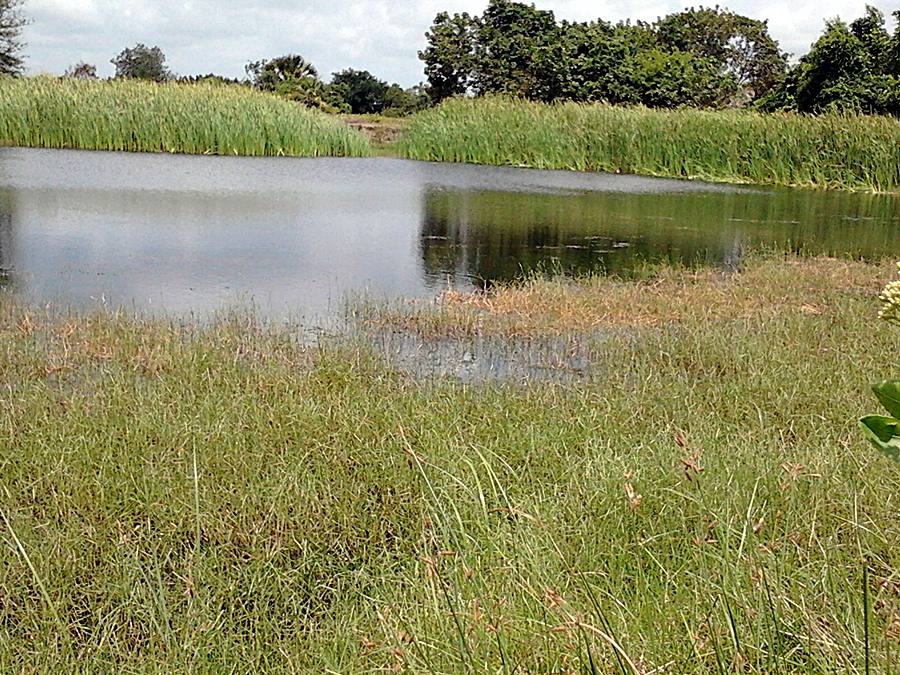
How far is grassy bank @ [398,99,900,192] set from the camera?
19266 millimetres

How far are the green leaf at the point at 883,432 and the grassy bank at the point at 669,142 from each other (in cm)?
1964

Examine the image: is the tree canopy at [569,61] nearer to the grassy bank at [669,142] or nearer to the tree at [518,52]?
the tree at [518,52]

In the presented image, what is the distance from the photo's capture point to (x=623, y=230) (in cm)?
1168

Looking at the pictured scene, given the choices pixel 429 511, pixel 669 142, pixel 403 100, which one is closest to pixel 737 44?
pixel 403 100

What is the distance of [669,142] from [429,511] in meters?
19.3

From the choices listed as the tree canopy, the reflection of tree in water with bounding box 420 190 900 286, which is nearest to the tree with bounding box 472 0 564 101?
the tree canopy

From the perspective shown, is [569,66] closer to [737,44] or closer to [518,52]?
[518,52]

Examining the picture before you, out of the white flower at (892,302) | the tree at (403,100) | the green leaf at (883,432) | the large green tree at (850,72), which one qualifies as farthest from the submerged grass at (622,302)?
the tree at (403,100)

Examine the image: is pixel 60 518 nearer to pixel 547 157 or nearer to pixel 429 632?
pixel 429 632

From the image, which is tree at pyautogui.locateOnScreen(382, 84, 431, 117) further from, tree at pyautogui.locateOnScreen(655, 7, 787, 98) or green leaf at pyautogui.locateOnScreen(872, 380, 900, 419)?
green leaf at pyautogui.locateOnScreen(872, 380, 900, 419)

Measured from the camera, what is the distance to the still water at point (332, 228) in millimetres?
7164

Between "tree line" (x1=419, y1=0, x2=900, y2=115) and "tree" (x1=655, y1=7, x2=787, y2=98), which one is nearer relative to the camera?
"tree line" (x1=419, y1=0, x2=900, y2=115)

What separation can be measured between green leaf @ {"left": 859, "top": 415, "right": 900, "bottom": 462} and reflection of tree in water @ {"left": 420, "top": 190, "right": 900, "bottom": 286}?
6.53 m

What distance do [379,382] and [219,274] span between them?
3.66 metres
